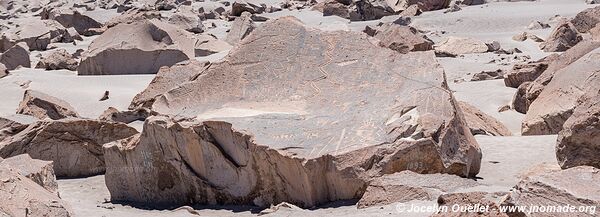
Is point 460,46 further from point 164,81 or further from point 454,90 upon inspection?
point 164,81

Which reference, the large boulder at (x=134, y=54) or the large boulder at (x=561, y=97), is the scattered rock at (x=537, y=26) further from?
the large boulder at (x=561, y=97)

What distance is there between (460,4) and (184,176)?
1385 centimetres

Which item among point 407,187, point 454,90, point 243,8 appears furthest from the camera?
point 243,8

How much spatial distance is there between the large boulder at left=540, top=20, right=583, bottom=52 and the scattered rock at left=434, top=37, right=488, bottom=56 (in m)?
1.00

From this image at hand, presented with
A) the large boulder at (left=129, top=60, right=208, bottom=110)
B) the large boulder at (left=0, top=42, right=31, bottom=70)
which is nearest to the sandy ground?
the large boulder at (left=0, top=42, right=31, bottom=70)

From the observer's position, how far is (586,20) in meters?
14.7

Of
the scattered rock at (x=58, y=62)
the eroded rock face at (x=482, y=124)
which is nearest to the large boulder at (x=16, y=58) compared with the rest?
the scattered rock at (x=58, y=62)

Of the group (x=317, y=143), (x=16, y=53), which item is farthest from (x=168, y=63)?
(x=317, y=143)

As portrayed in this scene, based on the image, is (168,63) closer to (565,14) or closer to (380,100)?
(380,100)

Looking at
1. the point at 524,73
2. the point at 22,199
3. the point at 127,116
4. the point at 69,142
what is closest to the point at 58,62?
the point at 127,116

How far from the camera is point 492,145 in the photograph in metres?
7.14

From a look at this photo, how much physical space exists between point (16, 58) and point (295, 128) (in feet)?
26.6

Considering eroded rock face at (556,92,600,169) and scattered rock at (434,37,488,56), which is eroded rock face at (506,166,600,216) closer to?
eroded rock face at (556,92,600,169)

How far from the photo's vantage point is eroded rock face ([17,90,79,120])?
8977mm
